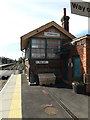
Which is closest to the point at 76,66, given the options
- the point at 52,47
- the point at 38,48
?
the point at 52,47

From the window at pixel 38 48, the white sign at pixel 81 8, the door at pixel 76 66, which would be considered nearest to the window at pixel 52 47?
the window at pixel 38 48

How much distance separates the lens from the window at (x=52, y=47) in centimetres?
1141

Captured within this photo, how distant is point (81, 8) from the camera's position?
8.25 feet

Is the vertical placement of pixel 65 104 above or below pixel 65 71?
below

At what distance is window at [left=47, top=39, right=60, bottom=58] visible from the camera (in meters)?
11.4

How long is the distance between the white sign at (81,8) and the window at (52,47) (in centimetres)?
887

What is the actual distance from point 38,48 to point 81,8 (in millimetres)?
8745

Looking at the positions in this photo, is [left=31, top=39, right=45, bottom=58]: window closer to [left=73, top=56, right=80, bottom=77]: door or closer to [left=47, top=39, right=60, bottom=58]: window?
[left=47, top=39, right=60, bottom=58]: window

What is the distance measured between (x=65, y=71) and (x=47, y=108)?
265 inches

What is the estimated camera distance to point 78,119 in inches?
160

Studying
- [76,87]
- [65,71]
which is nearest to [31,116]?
[76,87]

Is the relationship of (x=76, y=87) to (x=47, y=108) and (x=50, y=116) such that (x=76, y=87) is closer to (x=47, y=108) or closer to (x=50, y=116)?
(x=47, y=108)

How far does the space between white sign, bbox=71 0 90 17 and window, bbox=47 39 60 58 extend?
887 cm

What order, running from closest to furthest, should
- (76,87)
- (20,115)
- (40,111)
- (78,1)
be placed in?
(78,1) < (20,115) < (40,111) < (76,87)
